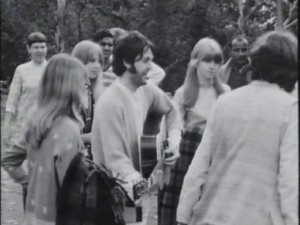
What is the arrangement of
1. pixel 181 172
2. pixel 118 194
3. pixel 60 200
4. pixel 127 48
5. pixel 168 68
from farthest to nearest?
pixel 168 68 < pixel 181 172 < pixel 127 48 < pixel 118 194 < pixel 60 200

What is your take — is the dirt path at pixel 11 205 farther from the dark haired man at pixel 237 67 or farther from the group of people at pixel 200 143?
the group of people at pixel 200 143

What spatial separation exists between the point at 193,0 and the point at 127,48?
1976 cm

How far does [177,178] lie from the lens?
5.24 m

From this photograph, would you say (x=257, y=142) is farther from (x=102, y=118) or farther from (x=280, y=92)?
(x=102, y=118)

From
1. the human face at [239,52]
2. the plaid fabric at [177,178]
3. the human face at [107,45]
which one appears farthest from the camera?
the human face at [107,45]

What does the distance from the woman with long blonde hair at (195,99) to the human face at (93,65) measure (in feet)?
1.85

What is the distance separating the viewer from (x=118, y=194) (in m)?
3.90

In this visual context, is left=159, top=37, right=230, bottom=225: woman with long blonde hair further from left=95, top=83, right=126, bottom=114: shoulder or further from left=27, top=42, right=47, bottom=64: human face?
left=27, top=42, right=47, bottom=64: human face

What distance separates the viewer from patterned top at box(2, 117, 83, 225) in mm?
3531

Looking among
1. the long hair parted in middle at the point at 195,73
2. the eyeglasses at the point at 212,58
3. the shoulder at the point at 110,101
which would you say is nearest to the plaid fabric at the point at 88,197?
the shoulder at the point at 110,101

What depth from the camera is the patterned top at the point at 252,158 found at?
3.23m

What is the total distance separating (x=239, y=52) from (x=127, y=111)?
2654 mm

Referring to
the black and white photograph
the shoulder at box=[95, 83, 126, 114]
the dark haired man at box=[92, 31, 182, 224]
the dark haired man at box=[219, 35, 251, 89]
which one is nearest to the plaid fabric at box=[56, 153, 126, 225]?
the black and white photograph

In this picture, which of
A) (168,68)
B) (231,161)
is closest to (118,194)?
(231,161)
